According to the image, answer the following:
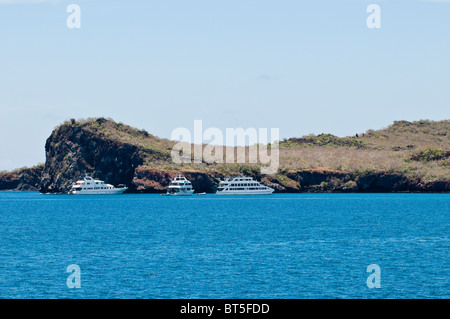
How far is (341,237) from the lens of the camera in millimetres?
70562

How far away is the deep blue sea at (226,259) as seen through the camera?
40.6m

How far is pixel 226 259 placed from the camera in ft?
174

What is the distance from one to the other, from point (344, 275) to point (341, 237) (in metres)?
25.6

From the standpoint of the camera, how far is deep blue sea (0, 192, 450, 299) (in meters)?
40.6

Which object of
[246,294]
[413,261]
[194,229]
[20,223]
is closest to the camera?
[246,294]

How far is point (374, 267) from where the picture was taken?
47.6 m

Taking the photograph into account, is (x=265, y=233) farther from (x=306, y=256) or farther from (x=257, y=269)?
(x=257, y=269)
